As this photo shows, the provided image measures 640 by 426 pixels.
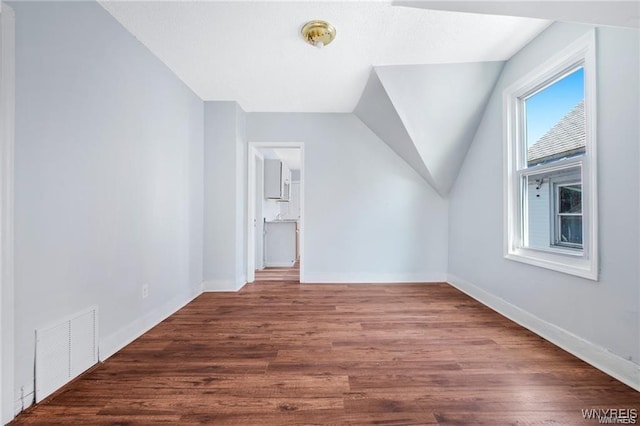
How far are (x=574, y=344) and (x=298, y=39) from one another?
117 inches

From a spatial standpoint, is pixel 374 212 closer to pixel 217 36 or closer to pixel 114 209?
pixel 217 36

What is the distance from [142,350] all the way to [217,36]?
2411 millimetres

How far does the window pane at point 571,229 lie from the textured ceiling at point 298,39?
1.48 metres

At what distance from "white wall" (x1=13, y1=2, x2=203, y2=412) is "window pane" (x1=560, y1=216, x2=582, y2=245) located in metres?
3.27

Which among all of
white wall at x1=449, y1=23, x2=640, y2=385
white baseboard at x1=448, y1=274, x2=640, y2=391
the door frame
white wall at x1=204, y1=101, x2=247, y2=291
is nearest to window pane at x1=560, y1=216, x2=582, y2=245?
white wall at x1=449, y1=23, x2=640, y2=385

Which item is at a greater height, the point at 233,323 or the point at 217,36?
the point at 217,36

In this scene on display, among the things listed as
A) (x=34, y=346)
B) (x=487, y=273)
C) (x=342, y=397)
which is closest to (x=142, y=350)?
(x=34, y=346)

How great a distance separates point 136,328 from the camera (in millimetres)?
2080

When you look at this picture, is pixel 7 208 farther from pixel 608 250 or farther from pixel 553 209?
pixel 553 209

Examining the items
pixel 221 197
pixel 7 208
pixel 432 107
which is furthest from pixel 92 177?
pixel 432 107

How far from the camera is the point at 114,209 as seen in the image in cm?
187

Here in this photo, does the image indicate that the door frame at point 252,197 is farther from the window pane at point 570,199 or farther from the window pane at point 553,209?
the window pane at point 570,199

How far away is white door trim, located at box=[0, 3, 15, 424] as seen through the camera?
1.20 metres

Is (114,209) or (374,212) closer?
(114,209)
